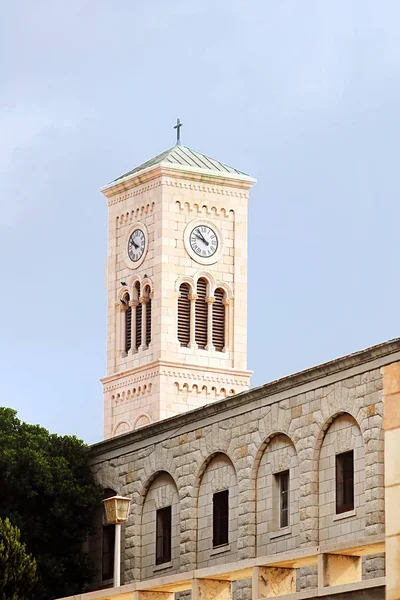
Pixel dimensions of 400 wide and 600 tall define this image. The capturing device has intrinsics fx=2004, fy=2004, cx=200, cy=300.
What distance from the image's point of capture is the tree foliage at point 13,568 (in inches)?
1761

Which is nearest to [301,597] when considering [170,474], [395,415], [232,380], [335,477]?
[395,415]

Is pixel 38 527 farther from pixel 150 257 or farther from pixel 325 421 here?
pixel 150 257

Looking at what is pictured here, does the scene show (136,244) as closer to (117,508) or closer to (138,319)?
(138,319)

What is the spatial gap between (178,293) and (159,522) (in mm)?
42818

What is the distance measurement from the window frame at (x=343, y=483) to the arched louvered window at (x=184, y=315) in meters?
48.5

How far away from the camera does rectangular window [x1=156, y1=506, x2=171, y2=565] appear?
157ft

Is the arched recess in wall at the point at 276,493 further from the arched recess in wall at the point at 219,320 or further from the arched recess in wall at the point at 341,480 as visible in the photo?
the arched recess in wall at the point at 219,320

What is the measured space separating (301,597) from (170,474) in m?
17.4

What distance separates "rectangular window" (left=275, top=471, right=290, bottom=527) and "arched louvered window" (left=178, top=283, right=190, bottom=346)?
46330 mm

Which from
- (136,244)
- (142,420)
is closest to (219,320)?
(136,244)

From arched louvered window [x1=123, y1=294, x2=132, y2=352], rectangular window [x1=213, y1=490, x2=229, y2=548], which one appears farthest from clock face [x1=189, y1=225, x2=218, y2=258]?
rectangular window [x1=213, y1=490, x2=229, y2=548]

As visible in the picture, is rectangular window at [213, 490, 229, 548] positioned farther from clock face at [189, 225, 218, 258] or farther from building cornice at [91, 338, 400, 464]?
clock face at [189, 225, 218, 258]

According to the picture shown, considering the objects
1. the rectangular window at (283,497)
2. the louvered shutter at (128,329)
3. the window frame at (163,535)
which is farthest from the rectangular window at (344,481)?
the louvered shutter at (128,329)

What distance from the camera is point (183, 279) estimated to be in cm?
9125
